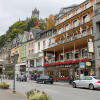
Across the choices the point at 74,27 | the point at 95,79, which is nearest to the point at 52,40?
the point at 74,27

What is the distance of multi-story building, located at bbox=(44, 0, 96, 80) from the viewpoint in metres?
30.0

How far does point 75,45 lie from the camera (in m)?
35.2

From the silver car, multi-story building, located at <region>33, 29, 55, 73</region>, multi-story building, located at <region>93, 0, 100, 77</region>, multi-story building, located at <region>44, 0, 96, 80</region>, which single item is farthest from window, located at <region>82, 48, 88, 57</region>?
the silver car

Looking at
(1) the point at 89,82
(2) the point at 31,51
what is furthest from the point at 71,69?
(2) the point at 31,51

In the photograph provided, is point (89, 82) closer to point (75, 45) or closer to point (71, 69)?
point (71, 69)

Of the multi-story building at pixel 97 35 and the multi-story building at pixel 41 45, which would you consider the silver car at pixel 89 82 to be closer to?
the multi-story building at pixel 97 35

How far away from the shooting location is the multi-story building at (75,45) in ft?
98.5

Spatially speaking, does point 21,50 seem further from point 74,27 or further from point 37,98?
point 37,98

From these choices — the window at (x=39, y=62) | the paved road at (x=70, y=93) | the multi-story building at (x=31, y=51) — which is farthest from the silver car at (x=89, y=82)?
the multi-story building at (x=31, y=51)

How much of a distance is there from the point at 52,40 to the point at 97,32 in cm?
1715

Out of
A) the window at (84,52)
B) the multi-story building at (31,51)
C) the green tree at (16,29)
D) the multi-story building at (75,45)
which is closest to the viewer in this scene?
the multi-story building at (75,45)

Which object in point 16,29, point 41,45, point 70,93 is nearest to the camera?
point 70,93

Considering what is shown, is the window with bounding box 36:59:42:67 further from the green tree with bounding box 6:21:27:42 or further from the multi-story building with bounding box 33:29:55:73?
the green tree with bounding box 6:21:27:42

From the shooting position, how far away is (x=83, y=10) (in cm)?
3394
